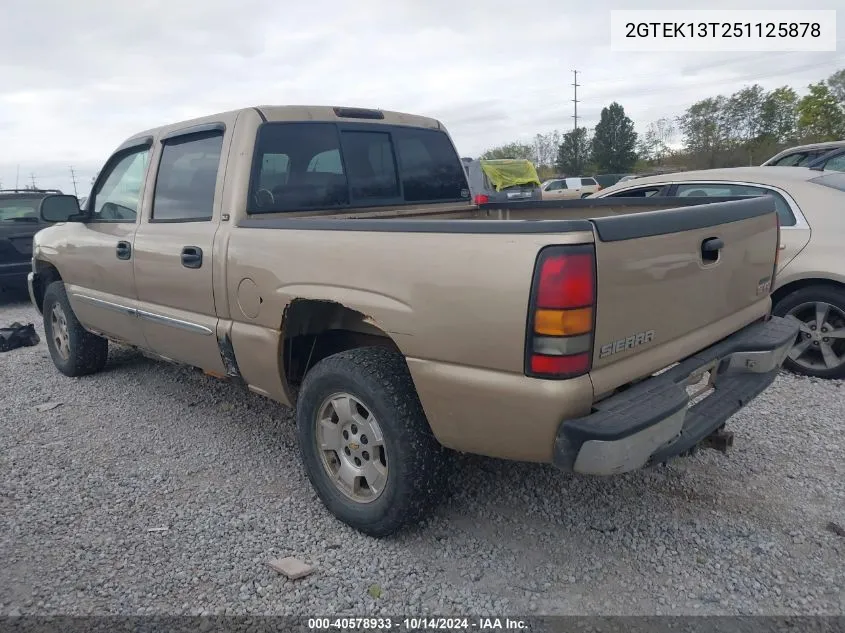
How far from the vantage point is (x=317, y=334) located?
336 cm

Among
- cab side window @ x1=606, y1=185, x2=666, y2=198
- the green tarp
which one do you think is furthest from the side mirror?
the green tarp

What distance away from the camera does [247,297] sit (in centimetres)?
320

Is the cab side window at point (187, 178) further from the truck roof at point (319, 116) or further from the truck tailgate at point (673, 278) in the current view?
the truck tailgate at point (673, 278)

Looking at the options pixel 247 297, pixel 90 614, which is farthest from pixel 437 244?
pixel 90 614

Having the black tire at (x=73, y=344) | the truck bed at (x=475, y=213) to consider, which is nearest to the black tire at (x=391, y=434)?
the truck bed at (x=475, y=213)

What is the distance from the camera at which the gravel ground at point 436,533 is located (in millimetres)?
2516

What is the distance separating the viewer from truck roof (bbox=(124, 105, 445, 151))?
3527 mm

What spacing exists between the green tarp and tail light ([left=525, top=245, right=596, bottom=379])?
16426 mm

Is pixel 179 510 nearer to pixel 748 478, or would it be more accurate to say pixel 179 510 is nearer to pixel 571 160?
pixel 748 478

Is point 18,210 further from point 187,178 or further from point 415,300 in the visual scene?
point 415,300

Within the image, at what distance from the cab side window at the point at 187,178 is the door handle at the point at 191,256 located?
0.18 meters

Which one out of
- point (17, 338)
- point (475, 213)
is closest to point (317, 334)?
point (475, 213)

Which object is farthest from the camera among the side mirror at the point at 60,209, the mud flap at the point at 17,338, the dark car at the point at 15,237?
the dark car at the point at 15,237

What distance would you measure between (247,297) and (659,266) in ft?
6.34
